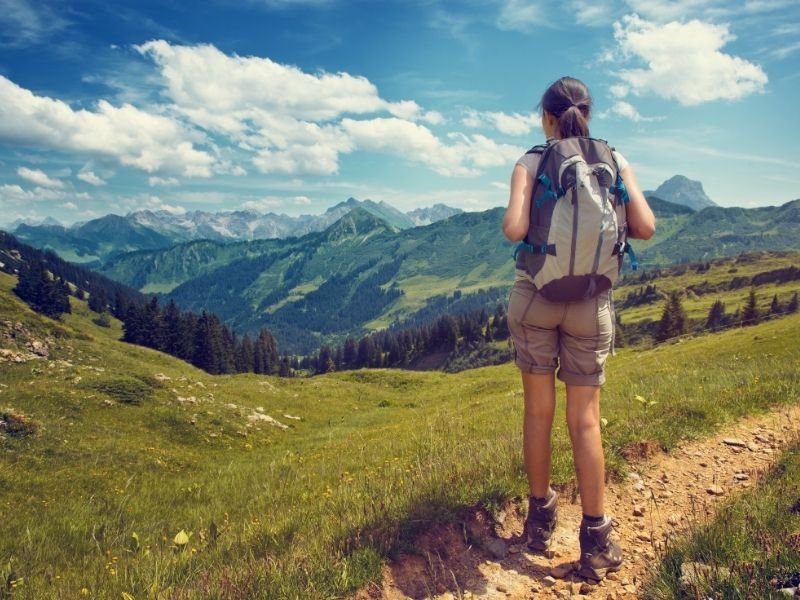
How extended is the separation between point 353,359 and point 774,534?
166 meters

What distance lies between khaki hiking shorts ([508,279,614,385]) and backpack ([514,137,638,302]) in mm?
176

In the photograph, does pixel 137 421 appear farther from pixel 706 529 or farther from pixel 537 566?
pixel 706 529

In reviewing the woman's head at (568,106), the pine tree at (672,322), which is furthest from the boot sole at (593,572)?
the pine tree at (672,322)

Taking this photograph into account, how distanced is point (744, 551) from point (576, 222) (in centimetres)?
276

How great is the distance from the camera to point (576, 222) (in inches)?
161

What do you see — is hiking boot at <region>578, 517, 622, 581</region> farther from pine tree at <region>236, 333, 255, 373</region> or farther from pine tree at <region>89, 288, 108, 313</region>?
pine tree at <region>89, 288, 108, 313</region>

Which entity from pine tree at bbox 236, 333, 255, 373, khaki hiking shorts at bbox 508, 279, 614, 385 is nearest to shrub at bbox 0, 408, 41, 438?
khaki hiking shorts at bbox 508, 279, 614, 385

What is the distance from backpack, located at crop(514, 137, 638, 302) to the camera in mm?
4098

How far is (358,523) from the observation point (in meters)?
4.66

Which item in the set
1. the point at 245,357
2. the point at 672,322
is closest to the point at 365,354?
the point at 245,357

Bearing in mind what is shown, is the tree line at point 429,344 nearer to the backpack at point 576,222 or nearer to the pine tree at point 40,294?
the pine tree at point 40,294

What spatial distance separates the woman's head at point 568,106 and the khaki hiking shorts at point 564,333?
58.5 inches

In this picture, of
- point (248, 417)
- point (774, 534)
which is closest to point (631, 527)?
point (774, 534)

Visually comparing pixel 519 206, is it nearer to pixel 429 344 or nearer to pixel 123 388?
pixel 123 388
